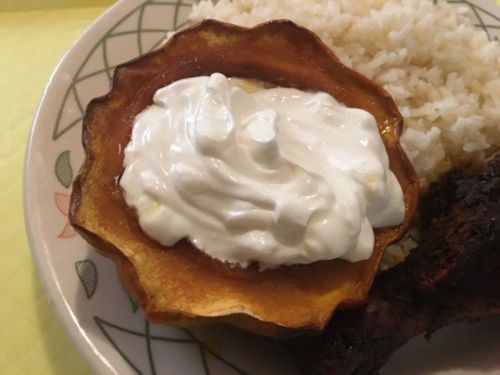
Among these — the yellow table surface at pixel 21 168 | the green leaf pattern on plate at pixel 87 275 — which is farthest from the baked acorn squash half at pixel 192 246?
the yellow table surface at pixel 21 168

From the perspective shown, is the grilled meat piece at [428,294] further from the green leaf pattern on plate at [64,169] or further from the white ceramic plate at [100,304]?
the green leaf pattern on plate at [64,169]

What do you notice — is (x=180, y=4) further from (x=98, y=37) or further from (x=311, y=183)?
(x=311, y=183)

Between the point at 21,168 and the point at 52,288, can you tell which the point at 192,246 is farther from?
the point at 21,168

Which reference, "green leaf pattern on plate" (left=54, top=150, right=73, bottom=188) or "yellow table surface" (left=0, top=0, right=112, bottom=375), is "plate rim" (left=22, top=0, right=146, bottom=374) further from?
"yellow table surface" (left=0, top=0, right=112, bottom=375)

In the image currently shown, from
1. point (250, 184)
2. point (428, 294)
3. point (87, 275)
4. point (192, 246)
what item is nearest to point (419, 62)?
point (428, 294)

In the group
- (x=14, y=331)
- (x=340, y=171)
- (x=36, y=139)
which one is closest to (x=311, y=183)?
(x=340, y=171)

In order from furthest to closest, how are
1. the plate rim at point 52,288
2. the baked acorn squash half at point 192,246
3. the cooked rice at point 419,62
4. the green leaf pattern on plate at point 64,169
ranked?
the cooked rice at point 419,62
the green leaf pattern on plate at point 64,169
the plate rim at point 52,288
the baked acorn squash half at point 192,246
